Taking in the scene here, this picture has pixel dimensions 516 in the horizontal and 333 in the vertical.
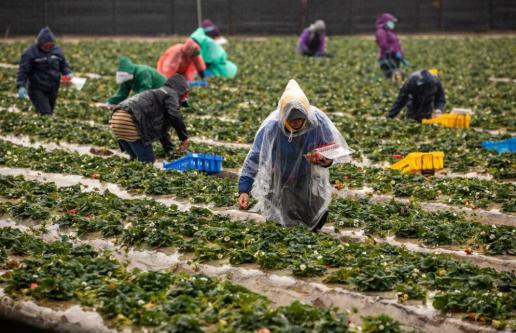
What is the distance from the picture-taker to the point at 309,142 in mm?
10523

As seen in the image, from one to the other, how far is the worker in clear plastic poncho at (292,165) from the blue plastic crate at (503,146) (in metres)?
5.65

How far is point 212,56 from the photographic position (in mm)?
25672

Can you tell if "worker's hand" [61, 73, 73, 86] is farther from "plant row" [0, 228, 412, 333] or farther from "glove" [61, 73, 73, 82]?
"plant row" [0, 228, 412, 333]

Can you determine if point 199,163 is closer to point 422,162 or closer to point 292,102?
point 422,162

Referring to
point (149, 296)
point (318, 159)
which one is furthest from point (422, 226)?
point (149, 296)

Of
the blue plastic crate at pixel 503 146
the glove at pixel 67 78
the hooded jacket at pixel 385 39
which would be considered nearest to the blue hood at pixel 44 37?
the glove at pixel 67 78

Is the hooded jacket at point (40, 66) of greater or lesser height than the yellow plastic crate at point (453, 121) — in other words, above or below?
above

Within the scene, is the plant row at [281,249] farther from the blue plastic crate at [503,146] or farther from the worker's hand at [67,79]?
the worker's hand at [67,79]

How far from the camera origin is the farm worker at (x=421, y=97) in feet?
60.2

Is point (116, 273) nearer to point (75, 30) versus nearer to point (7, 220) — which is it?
point (7, 220)

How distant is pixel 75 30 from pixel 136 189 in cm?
2754

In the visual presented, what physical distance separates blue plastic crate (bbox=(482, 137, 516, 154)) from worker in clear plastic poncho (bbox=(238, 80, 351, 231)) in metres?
5.65

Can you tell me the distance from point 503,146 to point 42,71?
9.11 meters

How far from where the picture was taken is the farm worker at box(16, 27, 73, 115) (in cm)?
1891
